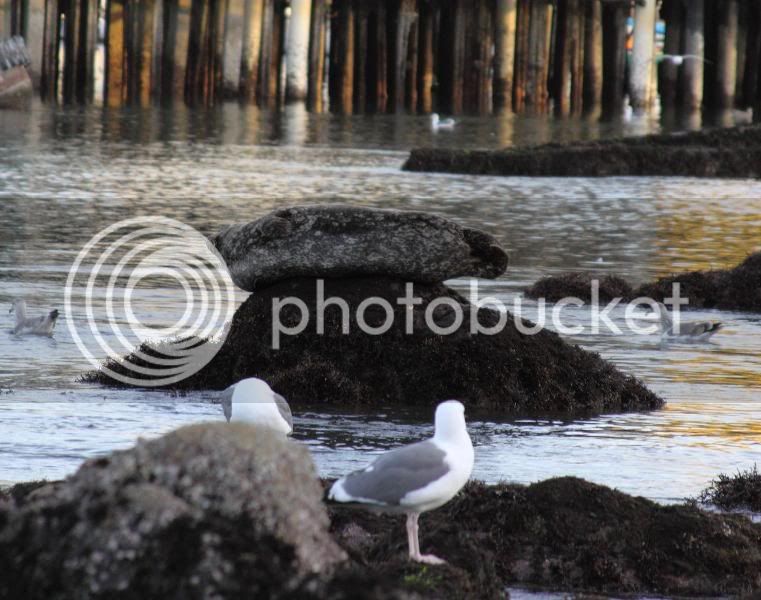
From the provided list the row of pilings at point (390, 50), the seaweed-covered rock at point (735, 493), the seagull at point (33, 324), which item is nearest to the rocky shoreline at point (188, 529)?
the seaweed-covered rock at point (735, 493)

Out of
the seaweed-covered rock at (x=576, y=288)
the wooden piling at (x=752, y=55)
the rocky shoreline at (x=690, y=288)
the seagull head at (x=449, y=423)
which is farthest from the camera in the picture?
the wooden piling at (x=752, y=55)

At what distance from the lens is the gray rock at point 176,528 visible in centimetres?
516

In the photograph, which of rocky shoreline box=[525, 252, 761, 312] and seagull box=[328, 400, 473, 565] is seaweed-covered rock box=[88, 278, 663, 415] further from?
rocky shoreline box=[525, 252, 761, 312]

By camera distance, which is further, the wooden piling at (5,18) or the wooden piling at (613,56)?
the wooden piling at (613,56)

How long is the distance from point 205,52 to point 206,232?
32.5 m

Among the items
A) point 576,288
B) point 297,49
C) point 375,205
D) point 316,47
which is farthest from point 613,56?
point 576,288

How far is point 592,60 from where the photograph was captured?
59344mm

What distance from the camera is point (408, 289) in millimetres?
13148

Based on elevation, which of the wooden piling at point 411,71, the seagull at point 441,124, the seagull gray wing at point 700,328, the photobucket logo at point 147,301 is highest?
the wooden piling at point 411,71

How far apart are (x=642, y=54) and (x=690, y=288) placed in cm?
4110

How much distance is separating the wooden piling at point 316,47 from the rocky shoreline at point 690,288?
125ft

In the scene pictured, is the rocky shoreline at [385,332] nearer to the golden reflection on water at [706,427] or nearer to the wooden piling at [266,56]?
the golden reflection on water at [706,427]

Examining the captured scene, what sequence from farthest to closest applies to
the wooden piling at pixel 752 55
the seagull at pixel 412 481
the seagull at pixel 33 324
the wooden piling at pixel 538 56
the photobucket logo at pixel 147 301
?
the wooden piling at pixel 752 55
the wooden piling at pixel 538 56
the seagull at pixel 33 324
the photobucket logo at pixel 147 301
the seagull at pixel 412 481

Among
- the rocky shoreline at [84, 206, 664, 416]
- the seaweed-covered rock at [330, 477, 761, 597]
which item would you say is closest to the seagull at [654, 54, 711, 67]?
the rocky shoreline at [84, 206, 664, 416]
